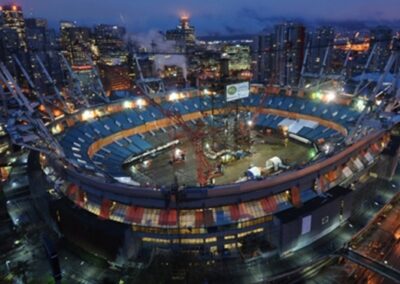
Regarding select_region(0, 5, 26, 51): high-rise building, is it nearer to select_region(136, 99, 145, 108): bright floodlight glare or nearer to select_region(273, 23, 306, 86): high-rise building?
select_region(136, 99, 145, 108): bright floodlight glare

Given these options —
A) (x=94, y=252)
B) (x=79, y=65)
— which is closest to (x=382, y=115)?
(x=94, y=252)

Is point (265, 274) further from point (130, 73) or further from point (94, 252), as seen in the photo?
point (130, 73)

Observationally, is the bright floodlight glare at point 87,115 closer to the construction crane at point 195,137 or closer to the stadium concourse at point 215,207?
the stadium concourse at point 215,207

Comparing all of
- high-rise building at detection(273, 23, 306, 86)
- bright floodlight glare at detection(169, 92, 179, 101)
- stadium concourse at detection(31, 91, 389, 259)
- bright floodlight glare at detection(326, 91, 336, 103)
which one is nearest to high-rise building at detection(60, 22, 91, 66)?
high-rise building at detection(273, 23, 306, 86)

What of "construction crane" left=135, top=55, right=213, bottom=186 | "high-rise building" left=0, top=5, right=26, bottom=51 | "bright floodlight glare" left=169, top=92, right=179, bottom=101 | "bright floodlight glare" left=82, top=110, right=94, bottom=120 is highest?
"high-rise building" left=0, top=5, right=26, bottom=51

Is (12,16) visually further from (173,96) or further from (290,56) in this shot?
(290,56)
